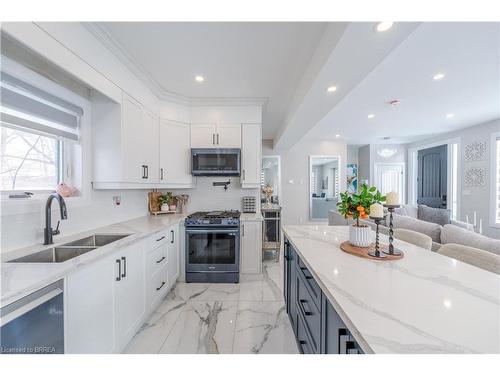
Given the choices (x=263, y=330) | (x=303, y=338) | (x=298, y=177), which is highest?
(x=298, y=177)

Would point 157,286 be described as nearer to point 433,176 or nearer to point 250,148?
point 250,148

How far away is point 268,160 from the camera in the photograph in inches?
235

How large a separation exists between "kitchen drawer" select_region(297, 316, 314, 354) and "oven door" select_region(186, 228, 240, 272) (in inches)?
49.8

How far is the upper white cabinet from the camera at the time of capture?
9.88 feet

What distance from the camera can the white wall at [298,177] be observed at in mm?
5840

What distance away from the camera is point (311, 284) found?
119 cm

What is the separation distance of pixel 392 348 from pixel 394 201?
0.93m

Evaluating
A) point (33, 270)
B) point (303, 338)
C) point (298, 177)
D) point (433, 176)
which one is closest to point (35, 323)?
point (33, 270)

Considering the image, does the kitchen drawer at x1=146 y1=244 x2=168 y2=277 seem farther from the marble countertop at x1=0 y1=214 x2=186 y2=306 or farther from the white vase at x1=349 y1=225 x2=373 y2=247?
the white vase at x1=349 y1=225 x2=373 y2=247

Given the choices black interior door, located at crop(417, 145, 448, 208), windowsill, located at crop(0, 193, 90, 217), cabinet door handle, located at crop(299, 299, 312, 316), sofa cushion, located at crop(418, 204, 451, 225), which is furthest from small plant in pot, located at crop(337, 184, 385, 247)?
black interior door, located at crop(417, 145, 448, 208)

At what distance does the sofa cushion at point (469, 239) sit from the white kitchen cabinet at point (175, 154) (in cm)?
308

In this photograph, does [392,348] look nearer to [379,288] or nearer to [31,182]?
[379,288]

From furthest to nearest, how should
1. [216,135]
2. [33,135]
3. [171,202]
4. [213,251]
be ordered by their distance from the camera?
[171,202] < [216,135] < [213,251] < [33,135]

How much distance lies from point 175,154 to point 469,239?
3335mm
